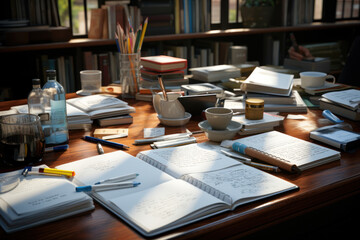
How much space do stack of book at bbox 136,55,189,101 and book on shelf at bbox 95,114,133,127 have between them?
416mm

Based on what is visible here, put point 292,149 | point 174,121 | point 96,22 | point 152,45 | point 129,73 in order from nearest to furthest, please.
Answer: point 292,149, point 174,121, point 129,73, point 96,22, point 152,45

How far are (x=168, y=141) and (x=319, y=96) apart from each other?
0.88 meters

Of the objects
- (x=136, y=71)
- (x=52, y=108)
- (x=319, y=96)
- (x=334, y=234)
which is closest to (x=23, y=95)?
(x=136, y=71)

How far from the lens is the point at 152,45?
340cm

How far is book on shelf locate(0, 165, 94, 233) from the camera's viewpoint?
0.85m

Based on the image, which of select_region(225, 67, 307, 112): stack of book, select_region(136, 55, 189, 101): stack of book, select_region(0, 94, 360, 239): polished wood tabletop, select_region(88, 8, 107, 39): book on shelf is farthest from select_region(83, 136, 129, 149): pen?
select_region(88, 8, 107, 39): book on shelf

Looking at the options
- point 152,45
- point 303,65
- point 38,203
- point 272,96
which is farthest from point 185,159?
point 152,45

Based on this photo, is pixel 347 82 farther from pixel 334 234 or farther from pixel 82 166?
pixel 82 166

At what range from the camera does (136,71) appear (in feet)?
6.21

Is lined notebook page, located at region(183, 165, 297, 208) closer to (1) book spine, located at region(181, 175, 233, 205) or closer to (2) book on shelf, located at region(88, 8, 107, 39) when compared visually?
(1) book spine, located at region(181, 175, 233, 205)

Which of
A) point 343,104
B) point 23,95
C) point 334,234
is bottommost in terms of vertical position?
point 334,234

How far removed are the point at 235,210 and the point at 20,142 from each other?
599mm

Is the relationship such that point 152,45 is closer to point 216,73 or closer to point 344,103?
point 216,73

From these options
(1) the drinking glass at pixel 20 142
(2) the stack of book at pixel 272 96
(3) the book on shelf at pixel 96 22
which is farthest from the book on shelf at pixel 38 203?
(3) the book on shelf at pixel 96 22
